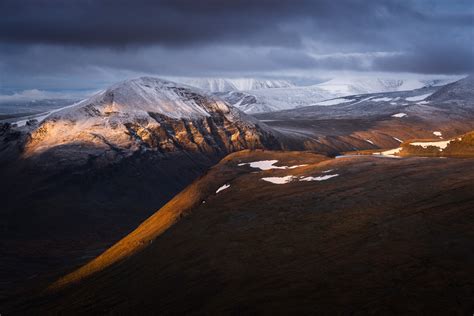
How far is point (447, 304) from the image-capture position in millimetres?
17906

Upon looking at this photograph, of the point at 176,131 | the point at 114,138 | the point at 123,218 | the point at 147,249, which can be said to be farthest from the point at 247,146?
the point at 147,249

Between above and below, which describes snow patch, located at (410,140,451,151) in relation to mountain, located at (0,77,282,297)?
above

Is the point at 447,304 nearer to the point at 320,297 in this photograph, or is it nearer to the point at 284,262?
the point at 320,297

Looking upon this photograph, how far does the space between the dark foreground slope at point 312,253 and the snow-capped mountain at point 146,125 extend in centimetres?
10304

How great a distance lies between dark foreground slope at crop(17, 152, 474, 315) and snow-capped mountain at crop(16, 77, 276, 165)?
338ft

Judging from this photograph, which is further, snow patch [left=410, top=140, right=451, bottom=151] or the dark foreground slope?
snow patch [left=410, top=140, right=451, bottom=151]

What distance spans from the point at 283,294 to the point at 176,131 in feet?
474

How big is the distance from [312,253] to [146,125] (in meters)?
137

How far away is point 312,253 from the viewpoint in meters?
27.0

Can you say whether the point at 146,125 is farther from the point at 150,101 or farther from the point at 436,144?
the point at 436,144

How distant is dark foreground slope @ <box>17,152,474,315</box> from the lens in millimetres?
20609

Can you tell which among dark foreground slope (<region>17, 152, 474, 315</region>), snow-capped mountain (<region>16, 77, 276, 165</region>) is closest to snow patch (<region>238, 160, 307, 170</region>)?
dark foreground slope (<region>17, 152, 474, 315</region>)

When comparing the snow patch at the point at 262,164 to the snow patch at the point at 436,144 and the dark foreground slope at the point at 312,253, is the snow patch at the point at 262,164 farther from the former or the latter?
the snow patch at the point at 436,144

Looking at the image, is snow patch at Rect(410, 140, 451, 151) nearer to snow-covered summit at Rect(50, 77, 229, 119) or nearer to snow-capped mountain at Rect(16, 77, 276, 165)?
snow-capped mountain at Rect(16, 77, 276, 165)
